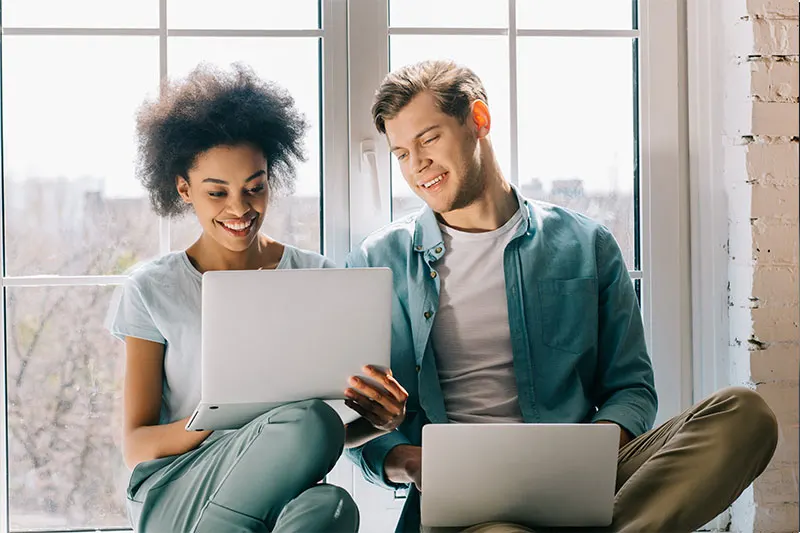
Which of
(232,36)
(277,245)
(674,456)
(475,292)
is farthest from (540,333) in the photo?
(232,36)

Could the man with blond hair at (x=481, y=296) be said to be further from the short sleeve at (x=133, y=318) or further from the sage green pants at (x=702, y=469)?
the short sleeve at (x=133, y=318)

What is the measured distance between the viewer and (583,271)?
6.86ft

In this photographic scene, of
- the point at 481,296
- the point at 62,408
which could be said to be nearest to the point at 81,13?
the point at 62,408

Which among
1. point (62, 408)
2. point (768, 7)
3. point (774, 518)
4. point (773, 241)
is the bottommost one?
point (774, 518)

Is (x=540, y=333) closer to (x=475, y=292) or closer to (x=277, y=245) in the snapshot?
(x=475, y=292)

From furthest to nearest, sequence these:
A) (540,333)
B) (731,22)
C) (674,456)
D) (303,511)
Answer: (731,22), (540,333), (674,456), (303,511)

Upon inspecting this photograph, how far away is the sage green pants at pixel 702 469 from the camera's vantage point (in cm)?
164

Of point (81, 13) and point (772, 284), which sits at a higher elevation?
point (81, 13)

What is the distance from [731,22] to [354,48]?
88cm

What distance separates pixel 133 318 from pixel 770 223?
143cm

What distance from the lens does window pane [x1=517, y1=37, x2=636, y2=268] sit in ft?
7.55

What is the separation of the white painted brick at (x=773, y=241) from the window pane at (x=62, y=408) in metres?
1.50

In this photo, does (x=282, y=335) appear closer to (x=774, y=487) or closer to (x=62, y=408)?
(x=62, y=408)

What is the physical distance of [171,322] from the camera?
1997 millimetres
